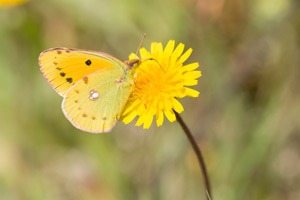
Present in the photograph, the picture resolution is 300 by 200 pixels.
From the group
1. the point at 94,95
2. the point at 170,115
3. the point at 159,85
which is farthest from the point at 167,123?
the point at 170,115

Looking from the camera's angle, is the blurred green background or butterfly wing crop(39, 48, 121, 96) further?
Result: the blurred green background

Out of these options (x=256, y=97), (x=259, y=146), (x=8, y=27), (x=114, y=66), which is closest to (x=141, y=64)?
(x=114, y=66)

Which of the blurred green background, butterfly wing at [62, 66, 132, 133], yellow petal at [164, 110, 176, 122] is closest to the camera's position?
yellow petal at [164, 110, 176, 122]

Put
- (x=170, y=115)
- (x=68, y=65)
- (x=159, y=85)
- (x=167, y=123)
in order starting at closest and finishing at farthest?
(x=170, y=115)
(x=159, y=85)
(x=68, y=65)
(x=167, y=123)

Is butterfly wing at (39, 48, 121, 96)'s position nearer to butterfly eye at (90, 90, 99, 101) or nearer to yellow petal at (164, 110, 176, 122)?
butterfly eye at (90, 90, 99, 101)

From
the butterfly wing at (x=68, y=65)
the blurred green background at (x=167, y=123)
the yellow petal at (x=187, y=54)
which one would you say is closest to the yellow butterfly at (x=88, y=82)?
the butterfly wing at (x=68, y=65)

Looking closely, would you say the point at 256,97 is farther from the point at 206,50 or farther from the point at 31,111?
the point at 31,111

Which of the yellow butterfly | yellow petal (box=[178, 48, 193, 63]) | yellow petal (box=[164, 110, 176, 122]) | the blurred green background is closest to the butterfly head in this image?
the yellow butterfly

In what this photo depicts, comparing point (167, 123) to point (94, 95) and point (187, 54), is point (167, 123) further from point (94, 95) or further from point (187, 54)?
point (187, 54)
